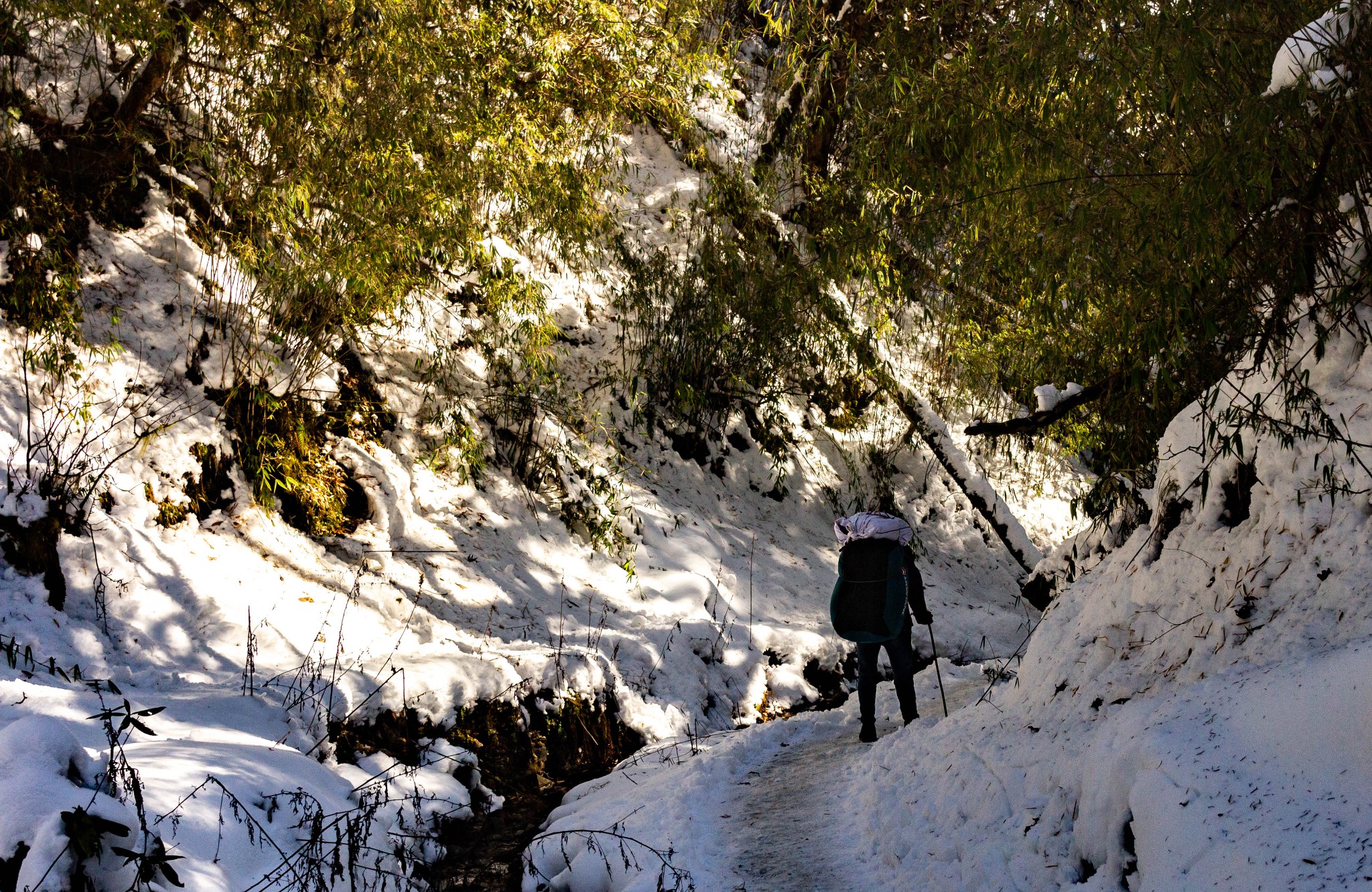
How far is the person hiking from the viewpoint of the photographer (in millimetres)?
6215

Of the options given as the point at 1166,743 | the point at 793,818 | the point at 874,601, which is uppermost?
the point at 874,601

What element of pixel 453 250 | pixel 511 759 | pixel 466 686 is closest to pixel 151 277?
pixel 453 250

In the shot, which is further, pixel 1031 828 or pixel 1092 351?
pixel 1092 351

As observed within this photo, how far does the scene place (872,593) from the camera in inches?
246

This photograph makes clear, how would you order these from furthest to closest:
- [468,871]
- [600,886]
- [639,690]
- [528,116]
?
[528,116]
[639,690]
[468,871]
[600,886]

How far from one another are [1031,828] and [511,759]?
153 inches

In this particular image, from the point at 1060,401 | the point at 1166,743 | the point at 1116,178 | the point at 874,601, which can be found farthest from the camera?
the point at 1060,401

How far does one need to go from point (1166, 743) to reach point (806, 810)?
7.48 ft

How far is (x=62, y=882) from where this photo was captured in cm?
276

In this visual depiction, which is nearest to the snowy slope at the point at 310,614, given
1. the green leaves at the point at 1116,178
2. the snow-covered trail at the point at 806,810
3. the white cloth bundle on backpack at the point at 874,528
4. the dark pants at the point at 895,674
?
the snow-covered trail at the point at 806,810

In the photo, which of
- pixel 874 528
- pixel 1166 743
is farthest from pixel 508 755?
pixel 1166 743

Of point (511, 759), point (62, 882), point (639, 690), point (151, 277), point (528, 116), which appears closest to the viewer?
point (62, 882)

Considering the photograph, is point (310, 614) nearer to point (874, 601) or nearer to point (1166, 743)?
point (874, 601)

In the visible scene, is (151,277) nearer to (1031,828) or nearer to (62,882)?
(62,882)
